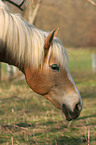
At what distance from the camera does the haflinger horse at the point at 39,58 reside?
2.23 m

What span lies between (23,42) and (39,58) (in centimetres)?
21

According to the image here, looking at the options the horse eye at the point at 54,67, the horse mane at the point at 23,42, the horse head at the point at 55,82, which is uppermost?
the horse mane at the point at 23,42

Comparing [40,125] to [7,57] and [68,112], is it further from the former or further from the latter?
[7,57]

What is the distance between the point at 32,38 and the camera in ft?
7.68

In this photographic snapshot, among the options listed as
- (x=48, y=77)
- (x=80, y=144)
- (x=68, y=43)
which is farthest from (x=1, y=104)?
(x=68, y=43)

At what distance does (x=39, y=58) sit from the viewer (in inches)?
92.0

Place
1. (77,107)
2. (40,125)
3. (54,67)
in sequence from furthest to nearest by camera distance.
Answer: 1. (40,125)
2. (77,107)
3. (54,67)

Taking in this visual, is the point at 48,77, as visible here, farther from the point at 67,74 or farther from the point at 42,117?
the point at 42,117

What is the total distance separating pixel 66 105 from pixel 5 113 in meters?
2.17

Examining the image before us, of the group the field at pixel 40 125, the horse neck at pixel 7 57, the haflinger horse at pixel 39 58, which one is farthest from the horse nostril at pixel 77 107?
the horse neck at pixel 7 57

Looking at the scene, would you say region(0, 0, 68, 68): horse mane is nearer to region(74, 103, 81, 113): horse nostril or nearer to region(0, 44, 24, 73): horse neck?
region(0, 44, 24, 73): horse neck

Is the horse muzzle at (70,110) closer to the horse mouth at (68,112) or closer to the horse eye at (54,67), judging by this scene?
the horse mouth at (68,112)

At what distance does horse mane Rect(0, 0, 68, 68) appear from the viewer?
2.21m

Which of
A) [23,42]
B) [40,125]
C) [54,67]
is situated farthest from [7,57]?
[40,125]
